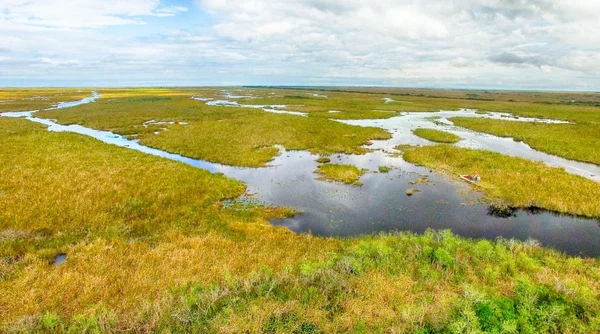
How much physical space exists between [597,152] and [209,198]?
40896 mm

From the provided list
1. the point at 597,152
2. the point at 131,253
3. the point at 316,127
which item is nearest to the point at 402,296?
the point at 131,253

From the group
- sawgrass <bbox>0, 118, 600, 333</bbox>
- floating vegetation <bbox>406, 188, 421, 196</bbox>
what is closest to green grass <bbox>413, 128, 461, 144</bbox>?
floating vegetation <bbox>406, 188, 421, 196</bbox>

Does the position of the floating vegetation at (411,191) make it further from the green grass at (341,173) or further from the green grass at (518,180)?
the green grass at (518,180)

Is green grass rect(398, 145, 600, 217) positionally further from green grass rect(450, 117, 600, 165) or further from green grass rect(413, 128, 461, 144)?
green grass rect(450, 117, 600, 165)

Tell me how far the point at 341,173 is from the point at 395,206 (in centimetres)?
685

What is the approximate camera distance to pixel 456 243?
519 inches

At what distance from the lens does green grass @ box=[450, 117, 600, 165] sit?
3439 centimetres

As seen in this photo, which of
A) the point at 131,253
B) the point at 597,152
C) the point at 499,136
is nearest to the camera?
the point at 131,253

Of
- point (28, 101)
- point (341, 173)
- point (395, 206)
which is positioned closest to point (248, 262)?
point (395, 206)

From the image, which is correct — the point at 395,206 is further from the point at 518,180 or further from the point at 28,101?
the point at 28,101

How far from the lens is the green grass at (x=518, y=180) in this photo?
64.3 ft

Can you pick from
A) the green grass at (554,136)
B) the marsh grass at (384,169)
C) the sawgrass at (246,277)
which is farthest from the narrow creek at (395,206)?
the green grass at (554,136)

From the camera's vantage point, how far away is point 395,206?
19.9 metres

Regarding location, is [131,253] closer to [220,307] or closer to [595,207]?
[220,307]
